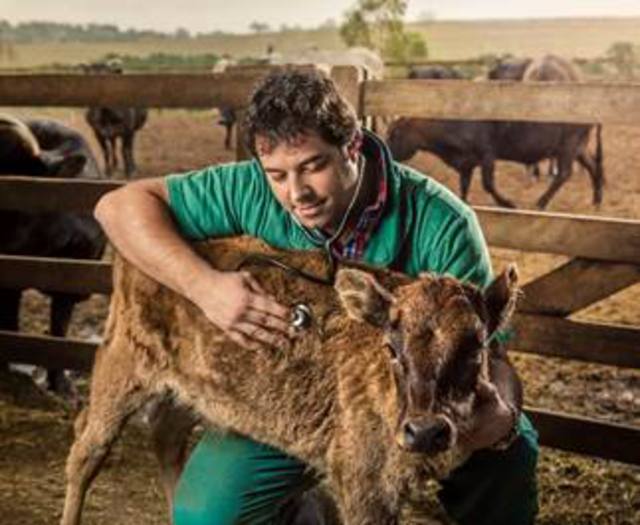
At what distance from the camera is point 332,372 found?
3232 mm

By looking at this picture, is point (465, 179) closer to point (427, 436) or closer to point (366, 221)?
point (366, 221)

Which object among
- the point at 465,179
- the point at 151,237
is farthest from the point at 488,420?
the point at 465,179

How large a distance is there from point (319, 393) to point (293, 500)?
0.97 meters

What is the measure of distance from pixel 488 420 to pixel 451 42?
98822 millimetres

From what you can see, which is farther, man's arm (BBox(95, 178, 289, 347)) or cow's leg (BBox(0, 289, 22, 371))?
cow's leg (BBox(0, 289, 22, 371))

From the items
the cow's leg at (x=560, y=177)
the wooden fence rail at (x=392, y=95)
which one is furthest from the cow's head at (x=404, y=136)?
the wooden fence rail at (x=392, y=95)

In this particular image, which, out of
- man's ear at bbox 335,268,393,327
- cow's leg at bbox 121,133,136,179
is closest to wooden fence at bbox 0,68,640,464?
man's ear at bbox 335,268,393,327

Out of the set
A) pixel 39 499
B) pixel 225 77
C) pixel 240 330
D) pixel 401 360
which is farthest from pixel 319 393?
pixel 225 77

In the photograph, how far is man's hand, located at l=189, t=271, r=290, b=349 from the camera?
124 inches

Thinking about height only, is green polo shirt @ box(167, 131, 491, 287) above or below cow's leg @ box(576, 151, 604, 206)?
above

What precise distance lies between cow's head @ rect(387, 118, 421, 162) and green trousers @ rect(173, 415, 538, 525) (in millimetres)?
11521

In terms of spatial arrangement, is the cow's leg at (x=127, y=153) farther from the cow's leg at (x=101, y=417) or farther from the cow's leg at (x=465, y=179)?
the cow's leg at (x=101, y=417)

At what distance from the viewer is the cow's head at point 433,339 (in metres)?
2.49

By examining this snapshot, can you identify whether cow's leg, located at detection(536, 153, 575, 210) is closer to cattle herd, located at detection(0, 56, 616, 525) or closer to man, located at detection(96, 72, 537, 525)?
cattle herd, located at detection(0, 56, 616, 525)
